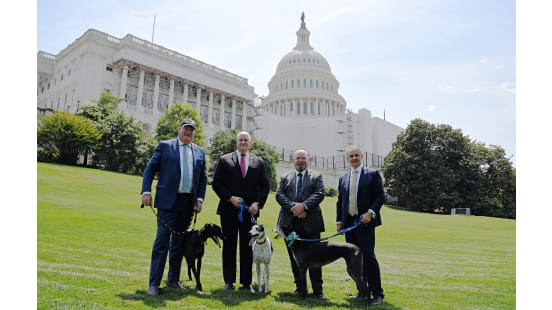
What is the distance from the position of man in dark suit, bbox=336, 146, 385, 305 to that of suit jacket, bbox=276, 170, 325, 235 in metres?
0.43

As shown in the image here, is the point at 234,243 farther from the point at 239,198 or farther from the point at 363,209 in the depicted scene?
the point at 363,209

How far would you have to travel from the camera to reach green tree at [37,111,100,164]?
35.2 metres

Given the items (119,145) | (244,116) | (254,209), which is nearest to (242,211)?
(254,209)

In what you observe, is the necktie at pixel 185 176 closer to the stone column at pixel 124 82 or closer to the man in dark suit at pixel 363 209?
the man in dark suit at pixel 363 209

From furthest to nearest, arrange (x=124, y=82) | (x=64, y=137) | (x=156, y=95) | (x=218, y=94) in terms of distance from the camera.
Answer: (x=218, y=94)
(x=156, y=95)
(x=124, y=82)
(x=64, y=137)

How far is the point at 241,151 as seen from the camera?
22.3 ft

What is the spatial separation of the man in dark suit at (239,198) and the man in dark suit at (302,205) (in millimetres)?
475

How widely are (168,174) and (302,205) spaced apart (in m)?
2.24

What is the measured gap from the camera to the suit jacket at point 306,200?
629cm

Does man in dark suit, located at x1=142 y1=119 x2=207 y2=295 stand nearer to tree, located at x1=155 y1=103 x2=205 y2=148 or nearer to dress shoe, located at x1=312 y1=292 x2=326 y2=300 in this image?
dress shoe, located at x1=312 y1=292 x2=326 y2=300

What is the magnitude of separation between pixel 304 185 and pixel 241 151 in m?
1.30

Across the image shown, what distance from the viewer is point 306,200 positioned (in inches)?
247

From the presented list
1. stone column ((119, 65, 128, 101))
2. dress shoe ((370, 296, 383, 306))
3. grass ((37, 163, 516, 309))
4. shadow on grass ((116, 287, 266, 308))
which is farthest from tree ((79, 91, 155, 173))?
dress shoe ((370, 296, 383, 306))
